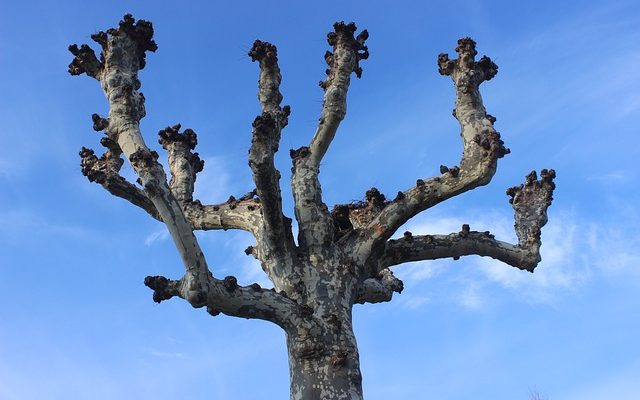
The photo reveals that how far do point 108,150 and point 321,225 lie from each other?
267 centimetres

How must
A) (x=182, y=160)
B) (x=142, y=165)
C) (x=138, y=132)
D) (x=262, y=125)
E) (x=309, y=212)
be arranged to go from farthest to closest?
(x=182, y=160), (x=309, y=212), (x=138, y=132), (x=262, y=125), (x=142, y=165)

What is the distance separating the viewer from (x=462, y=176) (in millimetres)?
7105

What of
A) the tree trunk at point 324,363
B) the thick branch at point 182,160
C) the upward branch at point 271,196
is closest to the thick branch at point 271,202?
the upward branch at point 271,196

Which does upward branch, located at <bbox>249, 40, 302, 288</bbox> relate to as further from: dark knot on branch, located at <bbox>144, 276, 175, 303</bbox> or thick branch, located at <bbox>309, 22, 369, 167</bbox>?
dark knot on branch, located at <bbox>144, 276, 175, 303</bbox>

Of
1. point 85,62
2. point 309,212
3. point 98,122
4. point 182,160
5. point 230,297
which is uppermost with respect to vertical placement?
point 182,160

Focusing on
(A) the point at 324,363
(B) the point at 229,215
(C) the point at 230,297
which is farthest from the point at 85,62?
(A) the point at 324,363

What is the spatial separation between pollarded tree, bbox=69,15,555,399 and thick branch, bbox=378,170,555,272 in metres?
0.01

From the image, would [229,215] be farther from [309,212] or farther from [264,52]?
[264,52]

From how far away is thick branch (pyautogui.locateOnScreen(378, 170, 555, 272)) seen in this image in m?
7.12

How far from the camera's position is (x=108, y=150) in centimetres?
761

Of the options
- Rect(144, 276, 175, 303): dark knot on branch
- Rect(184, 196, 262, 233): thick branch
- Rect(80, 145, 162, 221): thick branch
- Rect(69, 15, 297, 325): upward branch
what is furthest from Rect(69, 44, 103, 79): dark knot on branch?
Rect(144, 276, 175, 303): dark knot on branch

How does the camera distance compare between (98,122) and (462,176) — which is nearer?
(98,122)

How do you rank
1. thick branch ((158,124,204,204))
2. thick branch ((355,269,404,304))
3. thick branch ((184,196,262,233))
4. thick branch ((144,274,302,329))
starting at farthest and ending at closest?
thick branch ((158,124,204,204)) → thick branch ((184,196,262,233)) → thick branch ((355,269,404,304)) → thick branch ((144,274,302,329))

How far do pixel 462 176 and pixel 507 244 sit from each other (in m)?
1.10
